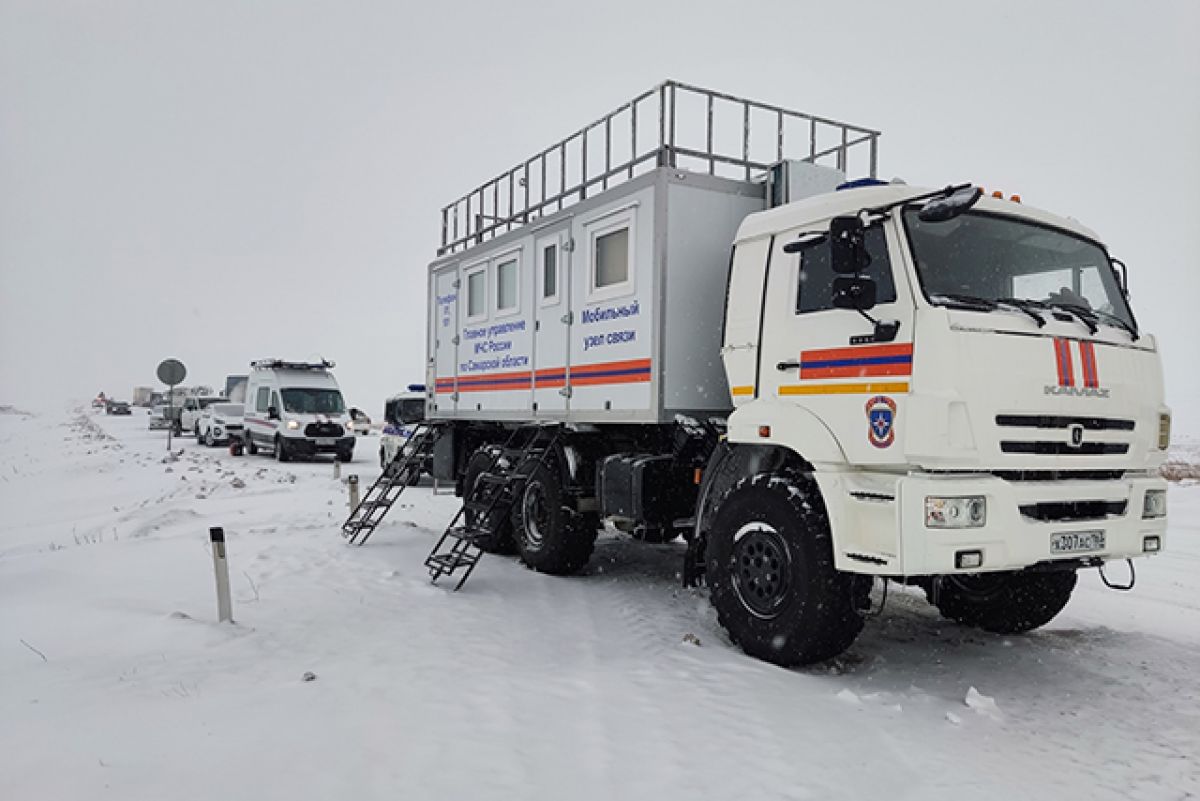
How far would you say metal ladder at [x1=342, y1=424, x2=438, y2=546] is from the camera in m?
9.83

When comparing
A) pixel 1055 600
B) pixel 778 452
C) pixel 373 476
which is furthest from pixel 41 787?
pixel 373 476

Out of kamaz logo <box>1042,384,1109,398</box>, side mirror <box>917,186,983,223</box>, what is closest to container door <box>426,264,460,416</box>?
side mirror <box>917,186,983,223</box>

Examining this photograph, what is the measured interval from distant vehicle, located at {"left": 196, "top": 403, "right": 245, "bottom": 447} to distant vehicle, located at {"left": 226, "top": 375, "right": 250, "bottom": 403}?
47.5 inches

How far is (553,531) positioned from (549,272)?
2.67 m

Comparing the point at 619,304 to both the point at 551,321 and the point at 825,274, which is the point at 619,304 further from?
the point at 825,274

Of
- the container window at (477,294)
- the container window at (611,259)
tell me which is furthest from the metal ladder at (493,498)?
the container window at (477,294)

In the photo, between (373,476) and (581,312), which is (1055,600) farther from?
(373,476)

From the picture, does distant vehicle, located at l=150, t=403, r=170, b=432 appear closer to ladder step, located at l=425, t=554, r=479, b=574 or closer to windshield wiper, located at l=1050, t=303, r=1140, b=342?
ladder step, located at l=425, t=554, r=479, b=574

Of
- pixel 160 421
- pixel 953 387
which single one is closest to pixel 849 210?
pixel 953 387

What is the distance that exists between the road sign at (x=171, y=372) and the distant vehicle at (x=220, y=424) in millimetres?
2402

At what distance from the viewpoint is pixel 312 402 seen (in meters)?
23.2

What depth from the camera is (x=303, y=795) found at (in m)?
3.45

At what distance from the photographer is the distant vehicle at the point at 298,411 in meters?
22.7

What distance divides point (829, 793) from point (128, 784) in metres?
2.99
